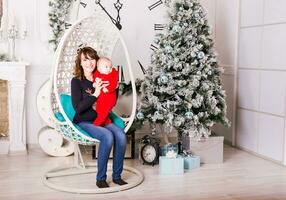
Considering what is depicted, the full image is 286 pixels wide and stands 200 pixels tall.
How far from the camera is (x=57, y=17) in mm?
4141

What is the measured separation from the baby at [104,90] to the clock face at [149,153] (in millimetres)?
712

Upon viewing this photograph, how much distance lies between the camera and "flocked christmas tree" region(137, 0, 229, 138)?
144 inches

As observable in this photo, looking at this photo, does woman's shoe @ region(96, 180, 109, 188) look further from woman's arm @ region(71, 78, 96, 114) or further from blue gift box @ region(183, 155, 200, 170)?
blue gift box @ region(183, 155, 200, 170)

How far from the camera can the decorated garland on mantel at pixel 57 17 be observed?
13.6 feet

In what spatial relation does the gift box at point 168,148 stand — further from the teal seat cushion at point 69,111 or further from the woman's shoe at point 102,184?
the woman's shoe at point 102,184

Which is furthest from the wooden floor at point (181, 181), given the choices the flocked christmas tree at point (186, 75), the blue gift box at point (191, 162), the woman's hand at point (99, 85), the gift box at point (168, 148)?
the woman's hand at point (99, 85)

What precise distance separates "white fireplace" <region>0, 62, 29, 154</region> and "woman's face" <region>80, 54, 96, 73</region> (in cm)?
103

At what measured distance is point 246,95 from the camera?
169 inches

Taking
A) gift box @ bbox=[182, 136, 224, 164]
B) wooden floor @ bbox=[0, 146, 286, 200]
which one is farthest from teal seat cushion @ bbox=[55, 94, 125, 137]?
gift box @ bbox=[182, 136, 224, 164]

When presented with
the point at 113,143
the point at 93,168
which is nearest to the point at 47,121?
the point at 93,168

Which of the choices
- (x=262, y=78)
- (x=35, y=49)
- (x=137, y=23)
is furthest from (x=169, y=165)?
(x=35, y=49)

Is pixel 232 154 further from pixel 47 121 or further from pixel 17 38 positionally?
pixel 17 38

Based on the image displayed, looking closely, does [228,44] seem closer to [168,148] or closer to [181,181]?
[168,148]

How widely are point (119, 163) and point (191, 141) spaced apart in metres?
0.92
